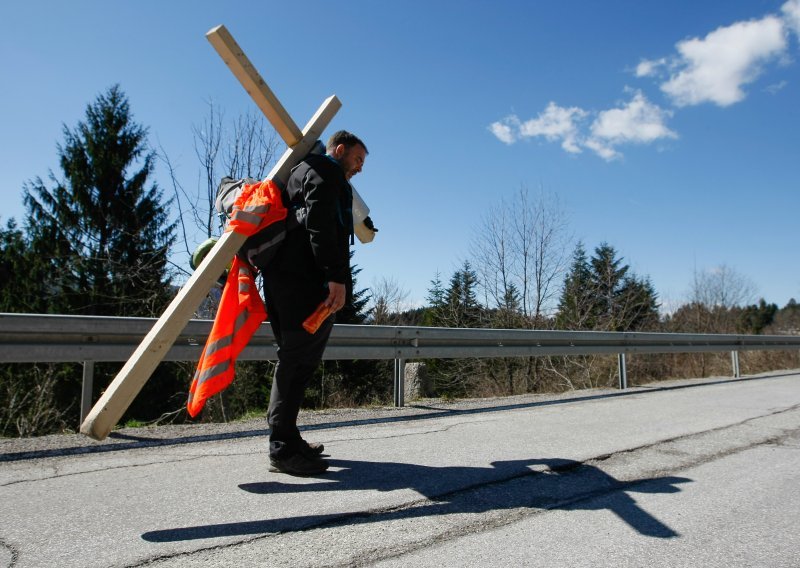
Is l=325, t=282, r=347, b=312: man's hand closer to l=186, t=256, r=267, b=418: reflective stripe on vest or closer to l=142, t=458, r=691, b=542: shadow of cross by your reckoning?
l=186, t=256, r=267, b=418: reflective stripe on vest

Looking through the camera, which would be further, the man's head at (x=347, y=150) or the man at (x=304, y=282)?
the man's head at (x=347, y=150)

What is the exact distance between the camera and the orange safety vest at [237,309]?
8.91ft

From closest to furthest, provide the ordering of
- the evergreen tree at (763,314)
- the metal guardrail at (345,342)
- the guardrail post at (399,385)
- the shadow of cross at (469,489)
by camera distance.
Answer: the shadow of cross at (469,489)
the metal guardrail at (345,342)
the guardrail post at (399,385)
the evergreen tree at (763,314)

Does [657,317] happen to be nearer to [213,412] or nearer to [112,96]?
[213,412]

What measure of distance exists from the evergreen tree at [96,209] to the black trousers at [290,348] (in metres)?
19.4

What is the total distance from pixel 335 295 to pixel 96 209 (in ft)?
80.6

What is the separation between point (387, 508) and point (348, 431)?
200cm

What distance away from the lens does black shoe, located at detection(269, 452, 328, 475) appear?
297cm

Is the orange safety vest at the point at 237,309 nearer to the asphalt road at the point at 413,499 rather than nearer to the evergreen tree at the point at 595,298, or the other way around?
the asphalt road at the point at 413,499

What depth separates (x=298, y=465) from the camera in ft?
9.75

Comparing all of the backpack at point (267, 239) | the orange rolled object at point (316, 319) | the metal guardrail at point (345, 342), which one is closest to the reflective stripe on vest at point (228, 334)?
the backpack at point (267, 239)

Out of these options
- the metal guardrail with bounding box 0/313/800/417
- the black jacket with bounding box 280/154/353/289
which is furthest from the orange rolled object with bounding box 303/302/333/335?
the metal guardrail with bounding box 0/313/800/417

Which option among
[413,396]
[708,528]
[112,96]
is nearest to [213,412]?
[413,396]

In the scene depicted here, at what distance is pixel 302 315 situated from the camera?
2975 mm
